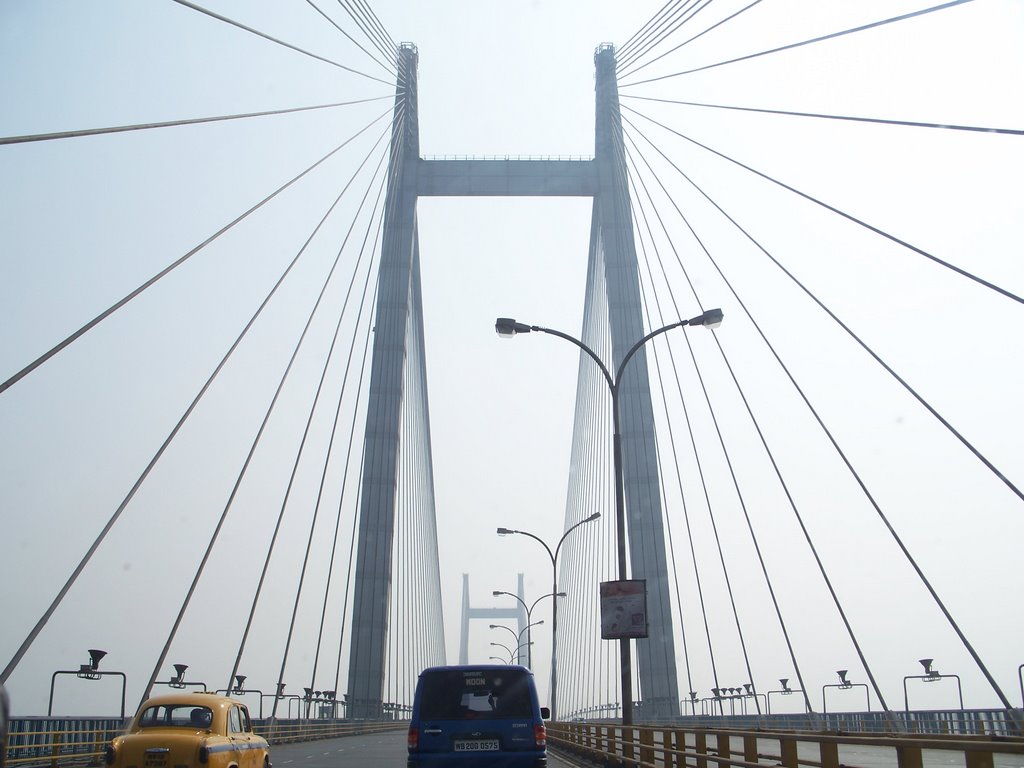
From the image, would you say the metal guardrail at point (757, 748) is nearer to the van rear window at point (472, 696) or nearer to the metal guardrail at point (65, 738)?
the van rear window at point (472, 696)

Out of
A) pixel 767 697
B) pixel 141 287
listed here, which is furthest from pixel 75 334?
pixel 767 697

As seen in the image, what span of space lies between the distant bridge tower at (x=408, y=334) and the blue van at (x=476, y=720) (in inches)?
856

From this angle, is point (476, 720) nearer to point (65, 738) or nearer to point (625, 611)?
point (625, 611)

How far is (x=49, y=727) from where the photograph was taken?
2138 cm

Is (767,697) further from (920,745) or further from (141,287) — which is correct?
(920,745)

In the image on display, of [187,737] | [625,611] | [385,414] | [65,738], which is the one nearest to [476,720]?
[187,737]

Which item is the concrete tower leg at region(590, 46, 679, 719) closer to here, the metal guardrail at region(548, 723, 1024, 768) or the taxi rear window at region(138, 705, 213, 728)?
the metal guardrail at region(548, 723, 1024, 768)

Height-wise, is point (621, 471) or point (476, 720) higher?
point (621, 471)

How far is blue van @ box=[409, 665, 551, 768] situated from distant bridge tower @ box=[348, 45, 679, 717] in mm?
21732

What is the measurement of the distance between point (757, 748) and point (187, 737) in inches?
409

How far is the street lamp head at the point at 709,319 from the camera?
20.8 meters

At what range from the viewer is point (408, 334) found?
4019 cm

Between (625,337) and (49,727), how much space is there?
2052cm

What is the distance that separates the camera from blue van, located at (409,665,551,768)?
12.4 metres
